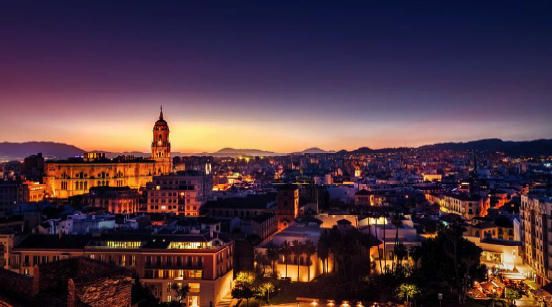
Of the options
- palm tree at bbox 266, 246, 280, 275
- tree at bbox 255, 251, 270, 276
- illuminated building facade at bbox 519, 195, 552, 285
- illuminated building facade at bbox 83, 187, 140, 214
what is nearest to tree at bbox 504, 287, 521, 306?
illuminated building facade at bbox 519, 195, 552, 285

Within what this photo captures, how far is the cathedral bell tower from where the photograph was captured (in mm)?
103188

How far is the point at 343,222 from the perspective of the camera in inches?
1780

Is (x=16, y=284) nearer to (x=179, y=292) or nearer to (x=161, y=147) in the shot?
(x=179, y=292)

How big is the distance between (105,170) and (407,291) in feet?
266

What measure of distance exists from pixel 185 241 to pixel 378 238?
48.5ft

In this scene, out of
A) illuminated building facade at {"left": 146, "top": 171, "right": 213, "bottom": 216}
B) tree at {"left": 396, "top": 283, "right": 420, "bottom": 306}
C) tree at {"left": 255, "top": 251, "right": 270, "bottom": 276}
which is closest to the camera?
tree at {"left": 396, "top": 283, "right": 420, "bottom": 306}

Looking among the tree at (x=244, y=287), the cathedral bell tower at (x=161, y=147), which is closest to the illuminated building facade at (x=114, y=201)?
the cathedral bell tower at (x=161, y=147)

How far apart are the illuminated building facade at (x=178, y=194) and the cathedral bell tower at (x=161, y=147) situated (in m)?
31.4

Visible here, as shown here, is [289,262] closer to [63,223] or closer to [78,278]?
[63,223]

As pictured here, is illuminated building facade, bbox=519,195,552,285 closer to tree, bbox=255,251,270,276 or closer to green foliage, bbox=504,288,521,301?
green foliage, bbox=504,288,521,301

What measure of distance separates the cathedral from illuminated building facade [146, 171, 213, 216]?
2780 cm

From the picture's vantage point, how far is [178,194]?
70188mm

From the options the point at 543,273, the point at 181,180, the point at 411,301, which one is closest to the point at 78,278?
the point at 411,301

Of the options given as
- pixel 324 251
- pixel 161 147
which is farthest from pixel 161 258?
pixel 161 147
